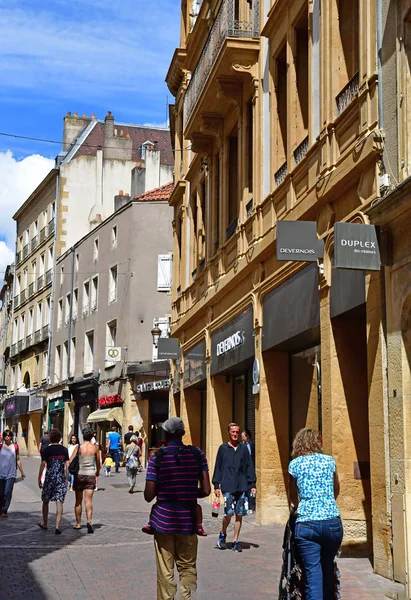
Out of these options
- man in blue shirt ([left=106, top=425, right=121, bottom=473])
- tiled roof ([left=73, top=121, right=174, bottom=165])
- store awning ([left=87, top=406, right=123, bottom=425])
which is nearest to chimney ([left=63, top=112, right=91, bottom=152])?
tiled roof ([left=73, top=121, right=174, bottom=165])

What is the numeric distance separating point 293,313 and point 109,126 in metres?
40.6

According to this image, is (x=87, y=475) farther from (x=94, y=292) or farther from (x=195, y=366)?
(x=94, y=292)

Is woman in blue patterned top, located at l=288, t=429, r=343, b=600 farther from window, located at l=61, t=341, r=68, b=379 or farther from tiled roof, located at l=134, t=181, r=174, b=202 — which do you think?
window, located at l=61, t=341, r=68, b=379

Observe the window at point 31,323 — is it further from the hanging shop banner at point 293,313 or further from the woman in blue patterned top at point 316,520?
the woman in blue patterned top at point 316,520

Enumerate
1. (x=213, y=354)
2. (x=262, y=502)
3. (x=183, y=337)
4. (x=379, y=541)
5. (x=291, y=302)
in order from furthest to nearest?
(x=183, y=337) < (x=213, y=354) < (x=262, y=502) < (x=291, y=302) < (x=379, y=541)

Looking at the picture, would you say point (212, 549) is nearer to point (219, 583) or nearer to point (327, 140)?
point (219, 583)

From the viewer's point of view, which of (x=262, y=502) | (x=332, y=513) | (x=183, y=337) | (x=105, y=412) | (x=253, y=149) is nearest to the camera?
(x=332, y=513)

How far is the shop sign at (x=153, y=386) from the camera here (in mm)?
32912

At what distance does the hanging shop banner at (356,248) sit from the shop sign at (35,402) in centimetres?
4253

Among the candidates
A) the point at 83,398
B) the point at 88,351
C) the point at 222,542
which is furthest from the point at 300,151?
the point at 88,351

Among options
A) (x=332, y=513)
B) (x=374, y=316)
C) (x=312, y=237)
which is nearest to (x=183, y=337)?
(x=312, y=237)

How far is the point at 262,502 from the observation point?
1520cm

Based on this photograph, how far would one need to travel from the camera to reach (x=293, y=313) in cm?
1367

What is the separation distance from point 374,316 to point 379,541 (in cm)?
236
